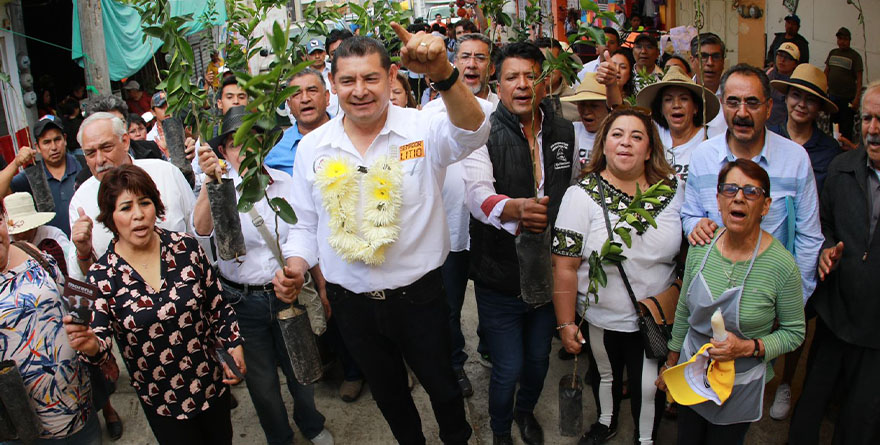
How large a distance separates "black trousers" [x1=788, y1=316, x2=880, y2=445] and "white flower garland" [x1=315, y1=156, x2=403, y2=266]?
2.37 metres

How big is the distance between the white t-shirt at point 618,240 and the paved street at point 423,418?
0.97m

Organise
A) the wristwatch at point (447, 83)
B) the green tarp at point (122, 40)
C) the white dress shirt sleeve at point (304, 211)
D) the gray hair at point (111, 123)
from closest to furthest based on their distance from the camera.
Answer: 1. the wristwatch at point (447, 83)
2. the white dress shirt sleeve at point (304, 211)
3. the gray hair at point (111, 123)
4. the green tarp at point (122, 40)

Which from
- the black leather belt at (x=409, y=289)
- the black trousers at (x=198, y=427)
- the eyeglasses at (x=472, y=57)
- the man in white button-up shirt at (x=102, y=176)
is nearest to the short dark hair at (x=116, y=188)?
the man in white button-up shirt at (x=102, y=176)

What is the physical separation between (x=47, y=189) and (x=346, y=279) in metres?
2.69

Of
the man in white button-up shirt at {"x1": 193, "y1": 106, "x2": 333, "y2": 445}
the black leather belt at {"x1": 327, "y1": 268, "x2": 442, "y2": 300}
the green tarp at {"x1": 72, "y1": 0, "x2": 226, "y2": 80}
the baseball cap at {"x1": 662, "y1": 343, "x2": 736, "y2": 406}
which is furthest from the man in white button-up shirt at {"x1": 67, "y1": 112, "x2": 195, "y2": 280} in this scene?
the green tarp at {"x1": 72, "y1": 0, "x2": 226, "y2": 80}

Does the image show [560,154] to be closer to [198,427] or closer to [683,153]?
[683,153]

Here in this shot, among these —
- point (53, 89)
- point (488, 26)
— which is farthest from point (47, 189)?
point (53, 89)

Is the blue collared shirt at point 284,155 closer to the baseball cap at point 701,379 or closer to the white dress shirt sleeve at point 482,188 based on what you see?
the white dress shirt sleeve at point 482,188

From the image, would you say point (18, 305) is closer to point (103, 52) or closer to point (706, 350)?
point (706, 350)

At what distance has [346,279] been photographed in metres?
3.15

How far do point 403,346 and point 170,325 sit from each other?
43.6 inches

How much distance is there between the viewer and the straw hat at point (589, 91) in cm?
472

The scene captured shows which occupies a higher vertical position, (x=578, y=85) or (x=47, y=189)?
(x=578, y=85)

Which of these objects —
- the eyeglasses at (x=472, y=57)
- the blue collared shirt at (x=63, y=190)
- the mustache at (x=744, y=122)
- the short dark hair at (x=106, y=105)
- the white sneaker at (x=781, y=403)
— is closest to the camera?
the mustache at (x=744, y=122)
